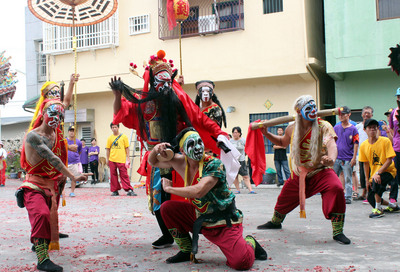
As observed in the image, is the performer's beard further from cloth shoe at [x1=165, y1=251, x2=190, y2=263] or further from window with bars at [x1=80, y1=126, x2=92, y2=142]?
window with bars at [x1=80, y1=126, x2=92, y2=142]

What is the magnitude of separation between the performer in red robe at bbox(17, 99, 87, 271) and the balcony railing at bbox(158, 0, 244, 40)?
1086 cm

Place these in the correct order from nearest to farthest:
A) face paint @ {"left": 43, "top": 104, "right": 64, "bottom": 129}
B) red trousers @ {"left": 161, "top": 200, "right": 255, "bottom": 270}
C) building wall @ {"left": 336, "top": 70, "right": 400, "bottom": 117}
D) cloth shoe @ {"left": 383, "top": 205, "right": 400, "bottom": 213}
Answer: red trousers @ {"left": 161, "top": 200, "right": 255, "bottom": 270}, face paint @ {"left": 43, "top": 104, "right": 64, "bottom": 129}, cloth shoe @ {"left": 383, "top": 205, "right": 400, "bottom": 213}, building wall @ {"left": 336, "top": 70, "right": 400, "bottom": 117}

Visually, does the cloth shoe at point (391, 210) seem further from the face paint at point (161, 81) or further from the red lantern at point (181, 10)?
the red lantern at point (181, 10)

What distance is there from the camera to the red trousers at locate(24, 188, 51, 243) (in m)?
4.48

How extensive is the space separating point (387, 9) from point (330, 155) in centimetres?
946

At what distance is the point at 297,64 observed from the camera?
14.2 metres

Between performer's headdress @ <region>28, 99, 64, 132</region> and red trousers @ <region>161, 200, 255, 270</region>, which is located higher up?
performer's headdress @ <region>28, 99, 64, 132</region>

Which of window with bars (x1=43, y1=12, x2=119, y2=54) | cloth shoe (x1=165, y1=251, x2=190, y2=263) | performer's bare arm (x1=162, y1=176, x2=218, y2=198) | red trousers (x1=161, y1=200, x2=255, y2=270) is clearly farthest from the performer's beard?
window with bars (x1=43, y1=12, x2=119, y2=54)

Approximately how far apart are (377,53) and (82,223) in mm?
9973

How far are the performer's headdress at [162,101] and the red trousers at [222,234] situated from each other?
0.84m

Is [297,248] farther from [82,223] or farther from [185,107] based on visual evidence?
[82,223]

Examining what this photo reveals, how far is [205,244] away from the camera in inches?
212

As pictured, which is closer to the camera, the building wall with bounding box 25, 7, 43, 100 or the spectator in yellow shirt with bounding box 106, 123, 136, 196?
the spectator in yellow shirt with bounding box 106, 123, 136, 196

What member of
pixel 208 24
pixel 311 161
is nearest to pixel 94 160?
pixel 208 24
